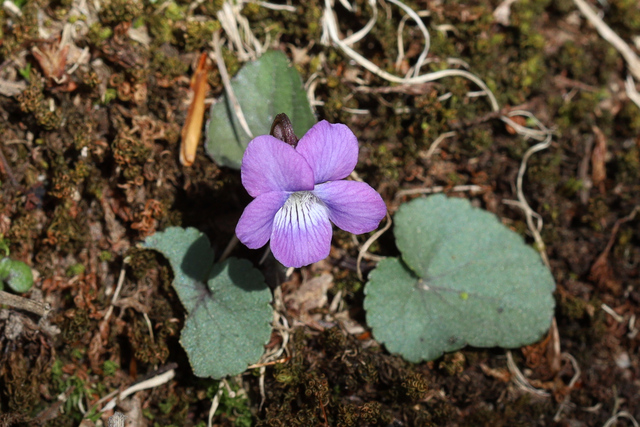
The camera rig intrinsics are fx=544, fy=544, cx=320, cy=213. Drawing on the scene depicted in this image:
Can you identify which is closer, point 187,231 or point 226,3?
point 187,231

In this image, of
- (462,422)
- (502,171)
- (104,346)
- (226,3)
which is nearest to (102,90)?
(226,3)

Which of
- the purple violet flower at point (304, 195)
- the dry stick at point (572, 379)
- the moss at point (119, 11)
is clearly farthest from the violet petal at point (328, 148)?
the dry stick at point (572, 379)

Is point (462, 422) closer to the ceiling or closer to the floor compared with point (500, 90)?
closer to the floor

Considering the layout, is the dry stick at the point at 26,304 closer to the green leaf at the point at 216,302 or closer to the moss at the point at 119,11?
the green leaf at the point at 216,302

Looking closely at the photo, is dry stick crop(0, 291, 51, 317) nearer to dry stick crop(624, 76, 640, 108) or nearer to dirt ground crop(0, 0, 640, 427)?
dirt ground crop(0, 0, 640, 427)

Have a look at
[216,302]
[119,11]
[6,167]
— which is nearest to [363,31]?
[119,11]

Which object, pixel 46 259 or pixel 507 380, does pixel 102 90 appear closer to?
pixel 46 259

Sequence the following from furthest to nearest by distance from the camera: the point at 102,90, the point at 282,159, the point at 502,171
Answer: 1. the point at 502,171
2. the point at 102,90
3. the point at 282,159
